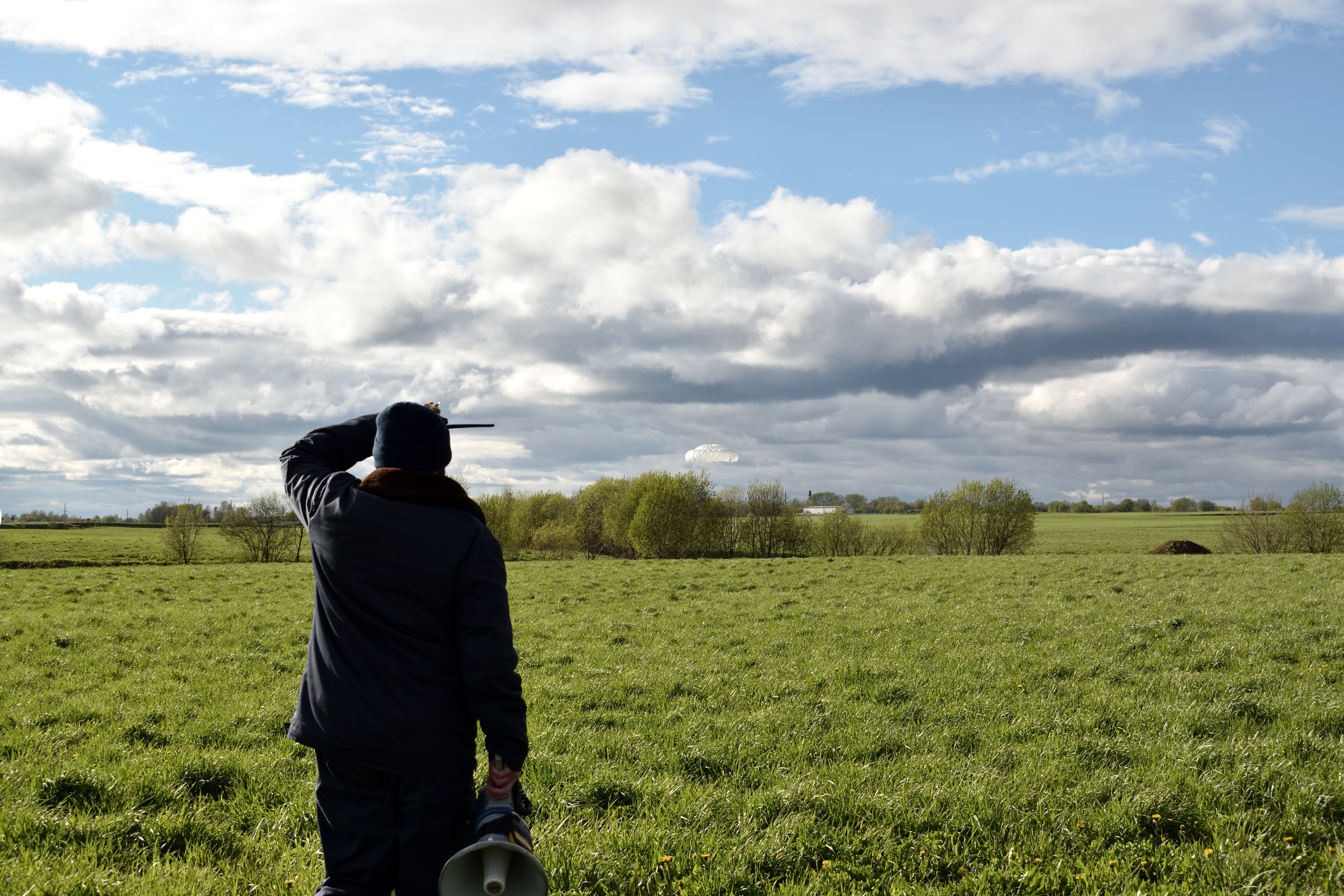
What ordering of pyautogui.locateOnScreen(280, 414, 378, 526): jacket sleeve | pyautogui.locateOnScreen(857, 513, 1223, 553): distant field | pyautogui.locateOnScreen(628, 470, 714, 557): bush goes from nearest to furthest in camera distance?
1. pyautogui.locateOnScreen(280, 414, 378, 526): jacket sleeve
2. pyautogui.locateOnScreen(628, 470, 714, 557): bush
3. pyautogui.locateOnScreen(857, 513, 1223, 553): distant field

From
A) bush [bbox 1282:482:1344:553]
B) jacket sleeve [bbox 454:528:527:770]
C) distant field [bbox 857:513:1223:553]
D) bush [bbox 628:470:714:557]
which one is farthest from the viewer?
distant field [bbox 857:513:1223:553]

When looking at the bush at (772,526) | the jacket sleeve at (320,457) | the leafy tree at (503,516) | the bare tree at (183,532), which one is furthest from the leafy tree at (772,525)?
the jacket sleeve at (320,457)

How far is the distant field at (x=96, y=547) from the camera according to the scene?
166 ft

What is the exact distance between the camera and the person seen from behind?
363 centimetres

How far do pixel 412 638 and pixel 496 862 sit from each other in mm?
1053

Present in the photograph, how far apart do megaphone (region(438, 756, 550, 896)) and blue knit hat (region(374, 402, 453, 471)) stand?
4.79 feet

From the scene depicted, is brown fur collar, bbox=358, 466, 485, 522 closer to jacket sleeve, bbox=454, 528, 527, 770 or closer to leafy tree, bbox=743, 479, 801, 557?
jacket sleeve, bbox=454, 528, 527, 770

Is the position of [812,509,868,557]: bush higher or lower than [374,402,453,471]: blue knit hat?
lower

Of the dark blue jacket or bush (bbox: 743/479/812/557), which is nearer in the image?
the dark blue jacket

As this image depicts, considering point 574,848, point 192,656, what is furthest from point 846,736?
point 192,656

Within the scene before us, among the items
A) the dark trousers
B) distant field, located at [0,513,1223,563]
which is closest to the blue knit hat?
the dark trousers

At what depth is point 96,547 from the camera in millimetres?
62688

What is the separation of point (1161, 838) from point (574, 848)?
13.4 ft

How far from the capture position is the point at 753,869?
5.09 metres
